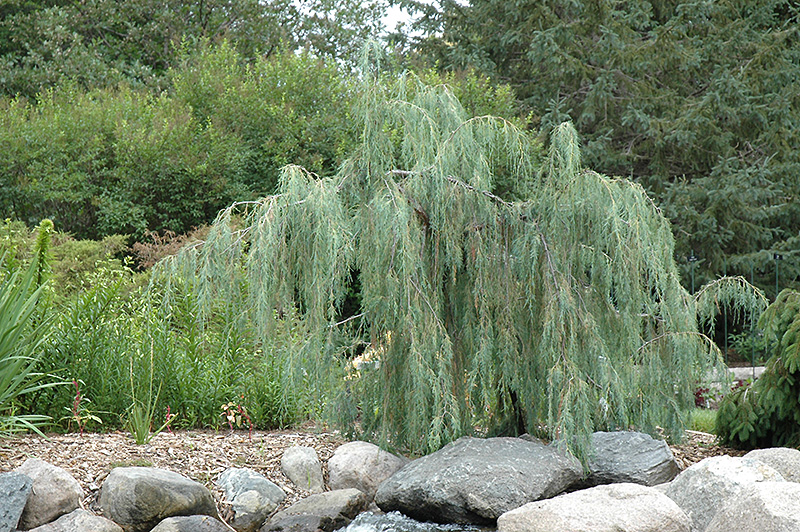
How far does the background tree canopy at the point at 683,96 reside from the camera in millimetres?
13625

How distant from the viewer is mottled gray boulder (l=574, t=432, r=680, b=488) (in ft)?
19.2

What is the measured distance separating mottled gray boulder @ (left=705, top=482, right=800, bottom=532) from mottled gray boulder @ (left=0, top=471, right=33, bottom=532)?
386cm

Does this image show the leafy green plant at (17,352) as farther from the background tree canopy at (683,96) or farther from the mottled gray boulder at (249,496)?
the background tree canopy at (683,96)

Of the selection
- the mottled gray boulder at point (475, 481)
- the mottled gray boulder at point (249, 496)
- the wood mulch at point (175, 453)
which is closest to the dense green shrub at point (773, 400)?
the wood mulch at point (175, 453)

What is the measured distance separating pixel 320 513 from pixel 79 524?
57.4 inches

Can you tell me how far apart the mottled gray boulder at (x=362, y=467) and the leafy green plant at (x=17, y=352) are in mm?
2054

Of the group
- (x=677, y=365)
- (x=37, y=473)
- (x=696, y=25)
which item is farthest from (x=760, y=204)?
(x=37, y=473)

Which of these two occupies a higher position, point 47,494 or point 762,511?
point 47,494

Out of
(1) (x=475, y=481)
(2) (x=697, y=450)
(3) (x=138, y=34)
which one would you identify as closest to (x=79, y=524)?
(1) (x=475, y=481)

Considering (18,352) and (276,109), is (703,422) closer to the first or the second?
(18,352)

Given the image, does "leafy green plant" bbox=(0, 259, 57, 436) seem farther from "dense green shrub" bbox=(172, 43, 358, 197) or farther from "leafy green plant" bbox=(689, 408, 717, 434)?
"dense green shrub" bbox=(172, 43, 358, 197)

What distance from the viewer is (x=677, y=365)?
6.39m

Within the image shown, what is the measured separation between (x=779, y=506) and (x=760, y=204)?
11.2 meters

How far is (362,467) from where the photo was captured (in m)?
5.95
